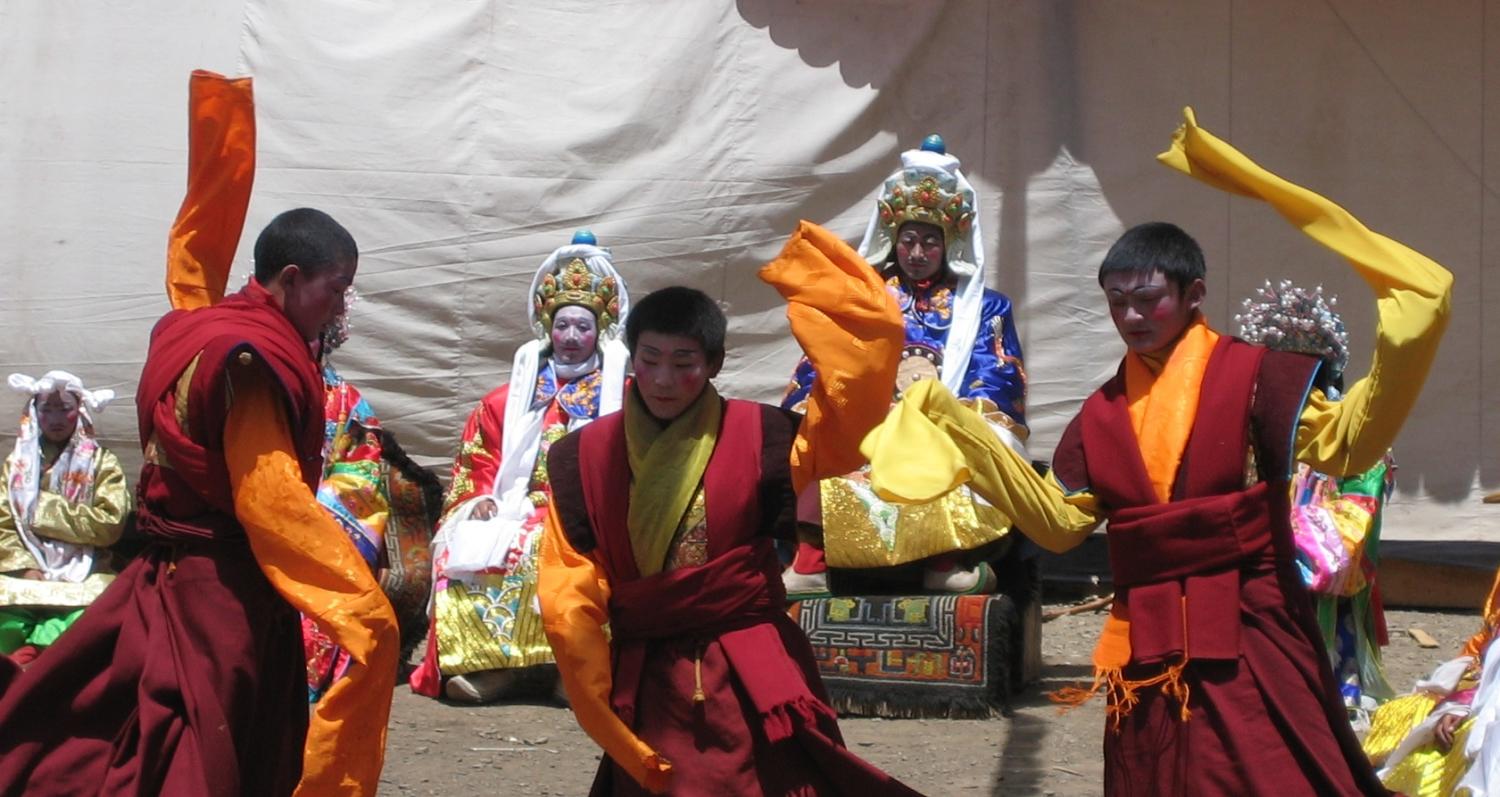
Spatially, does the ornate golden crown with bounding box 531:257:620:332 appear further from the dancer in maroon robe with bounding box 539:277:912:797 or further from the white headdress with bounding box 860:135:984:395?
the dancer in maroon robe with bounding box 539:277:912:797

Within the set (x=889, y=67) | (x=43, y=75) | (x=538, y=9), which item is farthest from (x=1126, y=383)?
(x=43, y=75)

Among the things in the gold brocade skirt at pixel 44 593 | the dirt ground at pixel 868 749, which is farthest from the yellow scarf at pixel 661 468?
the gold brocade skirt at pixel 44 593

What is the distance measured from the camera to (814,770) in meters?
4.33

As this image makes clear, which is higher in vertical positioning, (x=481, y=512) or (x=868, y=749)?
(x=481, y=512)

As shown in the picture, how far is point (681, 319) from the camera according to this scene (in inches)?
170

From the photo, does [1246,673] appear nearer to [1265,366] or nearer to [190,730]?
[1265,366]

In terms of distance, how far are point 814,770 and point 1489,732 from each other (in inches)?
59.5

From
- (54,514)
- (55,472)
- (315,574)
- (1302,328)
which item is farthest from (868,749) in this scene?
(55,472)

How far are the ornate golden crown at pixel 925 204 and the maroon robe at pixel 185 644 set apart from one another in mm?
3428

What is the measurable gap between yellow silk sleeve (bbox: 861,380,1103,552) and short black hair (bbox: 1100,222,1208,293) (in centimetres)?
44

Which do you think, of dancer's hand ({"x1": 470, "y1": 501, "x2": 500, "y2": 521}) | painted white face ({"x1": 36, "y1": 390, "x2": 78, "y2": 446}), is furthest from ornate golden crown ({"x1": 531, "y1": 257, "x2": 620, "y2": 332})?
painted white face ({"x1": 36, "y1": 390, "x2": 78, "y2": 446})

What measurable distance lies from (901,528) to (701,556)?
8.24ft

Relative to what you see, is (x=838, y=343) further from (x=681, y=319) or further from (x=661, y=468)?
(x=661, y=468)

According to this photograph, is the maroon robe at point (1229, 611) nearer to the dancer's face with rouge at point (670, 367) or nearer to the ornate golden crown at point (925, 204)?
the dancer's face with rouge at point (670, 367)
